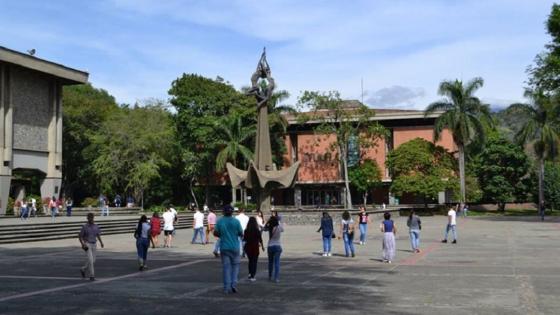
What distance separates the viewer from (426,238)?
86.9 feet

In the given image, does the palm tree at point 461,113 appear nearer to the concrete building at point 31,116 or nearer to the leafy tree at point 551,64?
the leafy tree at point 551,64

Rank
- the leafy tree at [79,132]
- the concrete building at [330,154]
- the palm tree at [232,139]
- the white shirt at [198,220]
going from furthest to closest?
the concrete building at [330,154] < the leafy tree at [79,132] < the palm tree at [232,139] < the white shirt at [198,220]

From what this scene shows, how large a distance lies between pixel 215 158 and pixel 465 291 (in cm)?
5008

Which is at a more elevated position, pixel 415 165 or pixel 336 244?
pixel 415 165

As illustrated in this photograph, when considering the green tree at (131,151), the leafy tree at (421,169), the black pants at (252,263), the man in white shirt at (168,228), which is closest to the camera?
the black pants at (252,263)

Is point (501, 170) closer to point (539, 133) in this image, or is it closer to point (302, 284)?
point (539, 133)

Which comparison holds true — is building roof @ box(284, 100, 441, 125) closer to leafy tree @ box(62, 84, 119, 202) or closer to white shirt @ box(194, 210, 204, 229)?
leafy tree @ box(62, 84, 119, 202)

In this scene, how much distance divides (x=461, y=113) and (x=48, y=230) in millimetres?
38508

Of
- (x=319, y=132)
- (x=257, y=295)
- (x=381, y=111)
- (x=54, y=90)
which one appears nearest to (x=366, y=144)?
(x=319, y=132)

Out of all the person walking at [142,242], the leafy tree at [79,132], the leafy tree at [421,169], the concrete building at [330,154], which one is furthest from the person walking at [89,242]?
the concrete building at [330,154]

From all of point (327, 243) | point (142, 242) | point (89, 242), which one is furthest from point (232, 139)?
point (89, 242)

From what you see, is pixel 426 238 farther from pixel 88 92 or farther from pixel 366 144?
pixel 88 92

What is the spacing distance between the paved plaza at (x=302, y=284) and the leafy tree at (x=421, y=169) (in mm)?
33982

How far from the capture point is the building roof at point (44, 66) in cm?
3747
